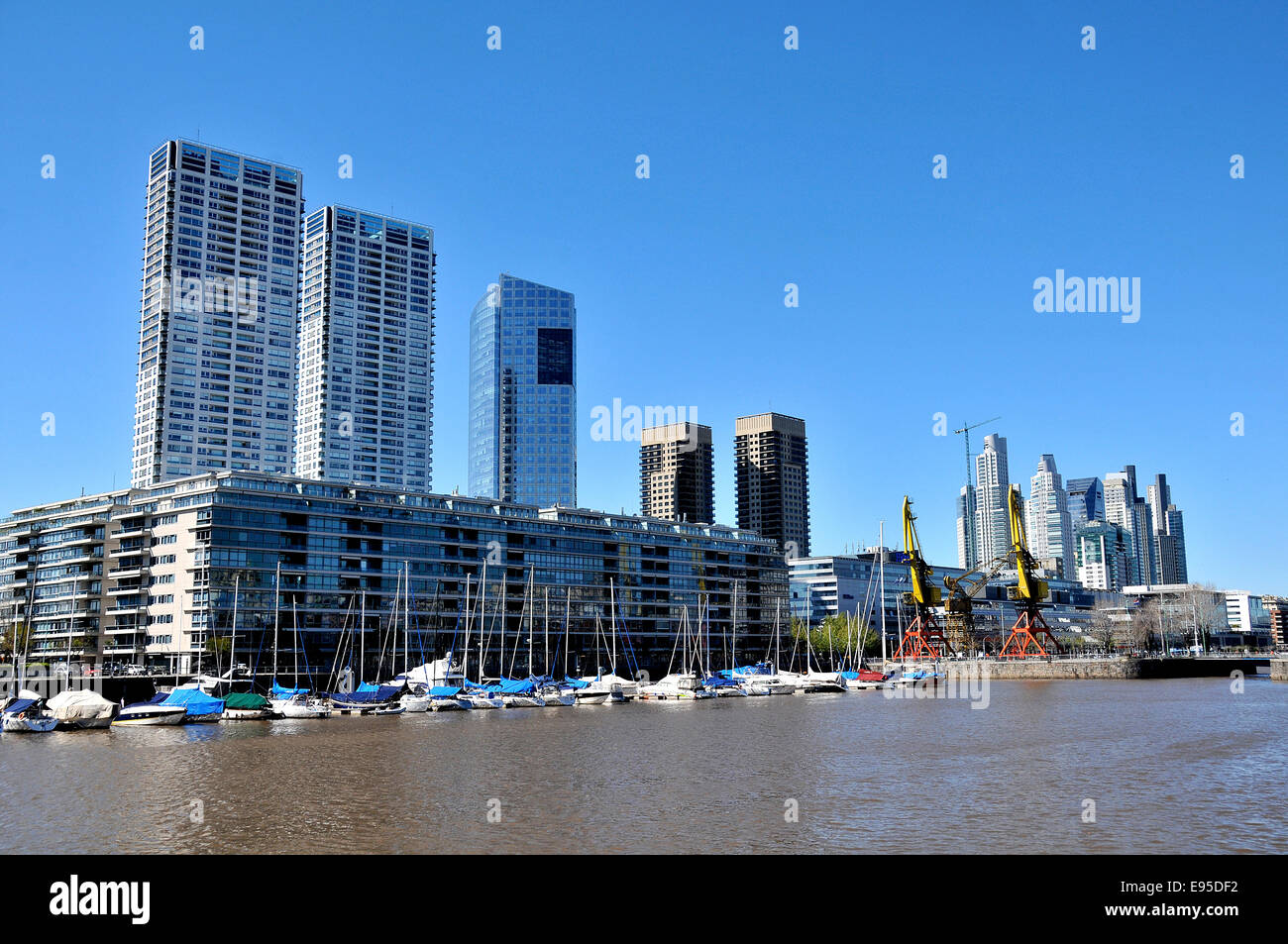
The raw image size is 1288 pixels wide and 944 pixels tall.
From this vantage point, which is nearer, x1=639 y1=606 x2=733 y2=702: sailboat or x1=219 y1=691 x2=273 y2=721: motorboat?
x1=219 y1=691 x2=273 y2=721: motorboat

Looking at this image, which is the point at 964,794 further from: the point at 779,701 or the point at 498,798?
the point at 779,701

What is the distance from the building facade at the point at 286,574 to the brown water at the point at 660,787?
56.5 m

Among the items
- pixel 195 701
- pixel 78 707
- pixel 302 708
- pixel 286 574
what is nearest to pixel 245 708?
pixel 195 701

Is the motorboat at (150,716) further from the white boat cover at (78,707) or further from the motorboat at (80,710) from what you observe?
the white boat cover at (78,707)

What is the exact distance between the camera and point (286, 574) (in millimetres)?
149500

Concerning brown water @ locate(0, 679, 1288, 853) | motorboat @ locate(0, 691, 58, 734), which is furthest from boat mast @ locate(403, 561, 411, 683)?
motorboat @ locate(0, 691, 58, 734)

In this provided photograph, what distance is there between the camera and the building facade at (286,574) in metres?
145

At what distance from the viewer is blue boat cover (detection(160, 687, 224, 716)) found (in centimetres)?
9481

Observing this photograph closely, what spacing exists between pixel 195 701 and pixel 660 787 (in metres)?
61.3

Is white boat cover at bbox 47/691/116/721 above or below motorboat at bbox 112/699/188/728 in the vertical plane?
above

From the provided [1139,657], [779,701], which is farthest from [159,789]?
[1139,657]

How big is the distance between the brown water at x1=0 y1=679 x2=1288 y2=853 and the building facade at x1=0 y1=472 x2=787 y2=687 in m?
56.5

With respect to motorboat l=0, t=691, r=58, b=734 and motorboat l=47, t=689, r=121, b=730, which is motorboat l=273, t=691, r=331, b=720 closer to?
motorboat l=47, t=689, r=121, b=730
